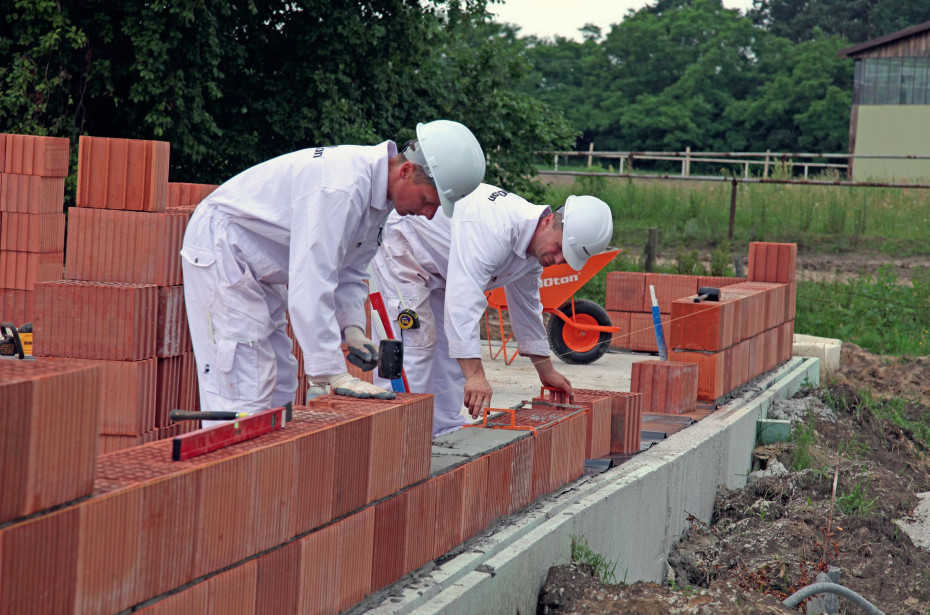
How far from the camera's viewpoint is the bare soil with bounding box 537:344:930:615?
3.66 metres

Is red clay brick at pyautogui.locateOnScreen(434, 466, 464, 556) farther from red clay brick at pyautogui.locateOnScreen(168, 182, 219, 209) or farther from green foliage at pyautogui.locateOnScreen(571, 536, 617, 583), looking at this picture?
red clay brick at pyautogui.locateOnScreen(168, 182, 219, 209)

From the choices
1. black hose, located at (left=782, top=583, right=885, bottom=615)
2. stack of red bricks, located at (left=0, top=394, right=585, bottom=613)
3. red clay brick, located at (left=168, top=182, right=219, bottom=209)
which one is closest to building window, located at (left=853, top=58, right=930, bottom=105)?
red clay brick, located at (left=168, top=182, right=219, bottom=209)

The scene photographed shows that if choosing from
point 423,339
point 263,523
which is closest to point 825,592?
point 423,339

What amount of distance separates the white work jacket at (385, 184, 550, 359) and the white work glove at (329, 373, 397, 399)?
1.11m

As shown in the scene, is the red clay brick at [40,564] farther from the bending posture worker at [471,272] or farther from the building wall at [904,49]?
the building wall at [904,49]

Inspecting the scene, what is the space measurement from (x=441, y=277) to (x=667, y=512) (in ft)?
5.49

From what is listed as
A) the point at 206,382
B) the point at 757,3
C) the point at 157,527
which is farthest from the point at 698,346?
the point at 757,3

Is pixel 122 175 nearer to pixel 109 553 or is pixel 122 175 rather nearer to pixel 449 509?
pixel 449 509

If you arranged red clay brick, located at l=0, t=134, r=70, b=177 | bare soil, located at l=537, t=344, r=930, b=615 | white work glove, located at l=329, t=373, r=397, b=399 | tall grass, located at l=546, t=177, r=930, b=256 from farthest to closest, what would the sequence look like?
tall grass, located at l=546, t=177, r=930, b=256 < red clay brick, located at l=0, t=134, r=70, b=177 < bare soil, located at l=537, t=344, r=930, b=615 < white work glove, located at l=329, t=373, r=397, b=399

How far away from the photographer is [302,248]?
3.32m

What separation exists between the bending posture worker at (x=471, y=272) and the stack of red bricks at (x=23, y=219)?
3739 mm

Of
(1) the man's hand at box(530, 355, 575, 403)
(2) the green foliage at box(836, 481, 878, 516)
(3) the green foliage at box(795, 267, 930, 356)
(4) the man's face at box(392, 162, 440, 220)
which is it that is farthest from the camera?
(3) the green foliage at box(795, 267, 930, 356)

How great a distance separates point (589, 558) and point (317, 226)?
1818 mm

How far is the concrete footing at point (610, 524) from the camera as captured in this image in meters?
3.19
